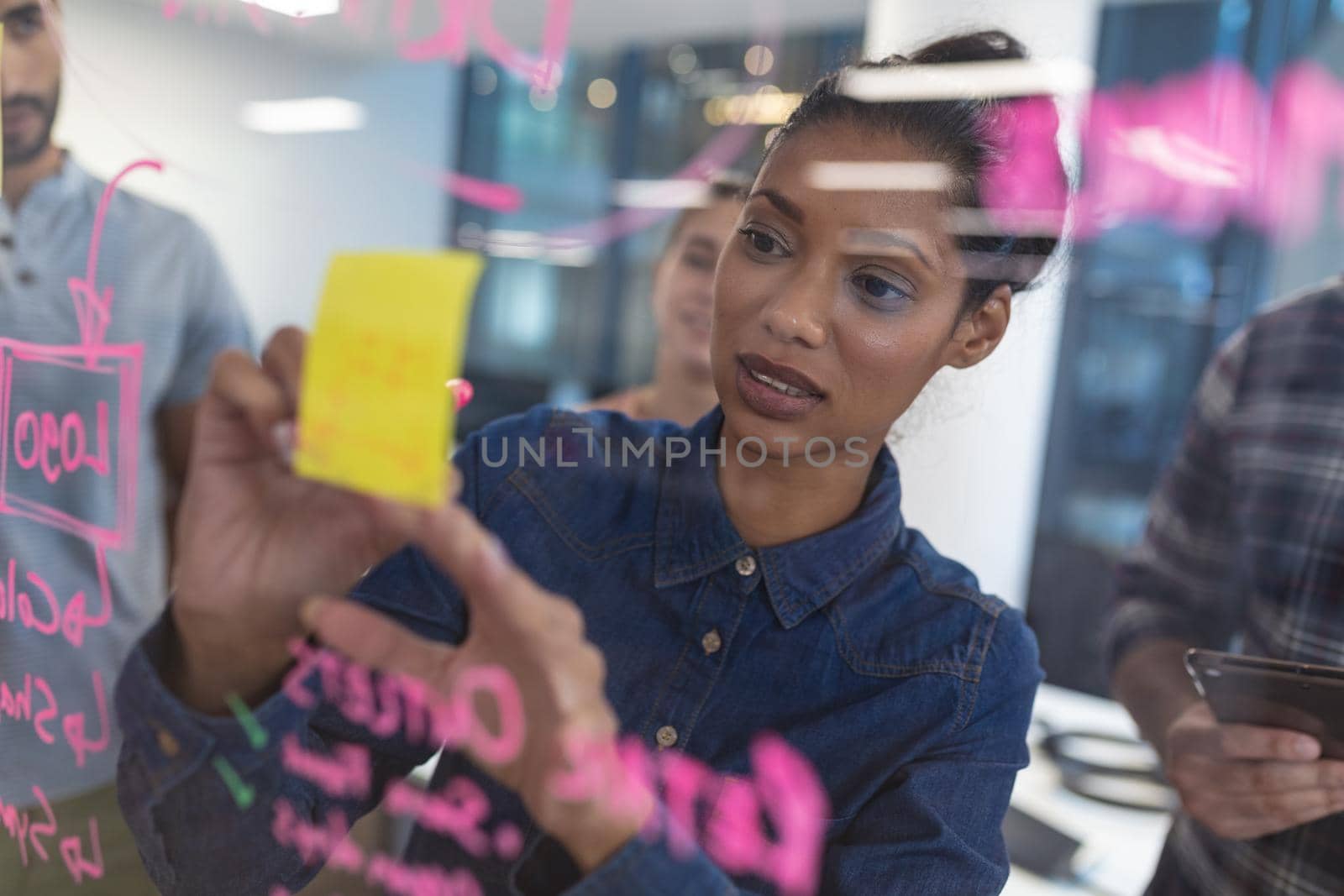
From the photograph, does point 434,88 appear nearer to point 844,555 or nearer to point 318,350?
point 318,350

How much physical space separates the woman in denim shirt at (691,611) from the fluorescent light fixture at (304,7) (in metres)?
0.23

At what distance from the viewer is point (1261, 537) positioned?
2.73ft

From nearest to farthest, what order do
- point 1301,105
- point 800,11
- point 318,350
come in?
point 318,350 → point 800,11 → point 1301,105

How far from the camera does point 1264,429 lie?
843mm

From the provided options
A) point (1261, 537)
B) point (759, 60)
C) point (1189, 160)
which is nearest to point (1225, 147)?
point (1189, 160)

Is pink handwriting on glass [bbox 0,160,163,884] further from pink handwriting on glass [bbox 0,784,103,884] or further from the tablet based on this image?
the tablet

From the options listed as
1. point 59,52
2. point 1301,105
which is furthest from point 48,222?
point 1301,105

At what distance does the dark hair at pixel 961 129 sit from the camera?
19.4 inches

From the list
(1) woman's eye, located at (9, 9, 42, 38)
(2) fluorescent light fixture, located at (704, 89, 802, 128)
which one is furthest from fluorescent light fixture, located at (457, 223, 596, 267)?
(1) woman's eye, located at (9, 9, 42, 38)

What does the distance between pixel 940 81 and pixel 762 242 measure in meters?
0.12

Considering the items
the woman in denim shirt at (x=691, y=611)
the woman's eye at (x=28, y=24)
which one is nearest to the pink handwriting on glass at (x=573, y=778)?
the woman in denim shirt at (x=691, y=611)

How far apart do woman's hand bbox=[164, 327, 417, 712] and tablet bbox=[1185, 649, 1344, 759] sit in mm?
518

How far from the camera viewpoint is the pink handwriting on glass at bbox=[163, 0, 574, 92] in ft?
1.93

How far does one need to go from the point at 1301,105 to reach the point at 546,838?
72 cm
